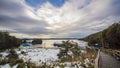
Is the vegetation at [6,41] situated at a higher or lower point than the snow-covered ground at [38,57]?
higher

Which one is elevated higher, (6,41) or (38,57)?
(6,41)

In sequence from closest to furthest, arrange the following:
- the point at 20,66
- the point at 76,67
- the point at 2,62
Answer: the point at 20,66 < the point at 76,67 < the point at 2,62

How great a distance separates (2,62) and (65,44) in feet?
49.8

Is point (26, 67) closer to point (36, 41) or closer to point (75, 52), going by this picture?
point (75, 52)

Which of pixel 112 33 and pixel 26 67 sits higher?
pixel 112 33

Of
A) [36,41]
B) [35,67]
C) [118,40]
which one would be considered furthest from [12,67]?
[36,41]

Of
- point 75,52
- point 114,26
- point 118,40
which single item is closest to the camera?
point 75,52

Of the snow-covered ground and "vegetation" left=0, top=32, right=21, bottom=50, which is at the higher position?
"vegetation" left=0, top=32, right=21, bottom=50

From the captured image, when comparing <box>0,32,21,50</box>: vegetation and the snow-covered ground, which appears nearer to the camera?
the snow-covered ground

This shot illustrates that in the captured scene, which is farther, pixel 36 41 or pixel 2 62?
pixel 36 41

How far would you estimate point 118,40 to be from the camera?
36.0 meters

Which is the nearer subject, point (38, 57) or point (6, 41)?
point (38, 57)

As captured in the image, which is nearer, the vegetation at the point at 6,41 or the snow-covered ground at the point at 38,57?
the snow-covered ground at the point at 38,57

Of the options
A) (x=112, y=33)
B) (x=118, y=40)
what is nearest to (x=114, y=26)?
(x=112, y=33)
